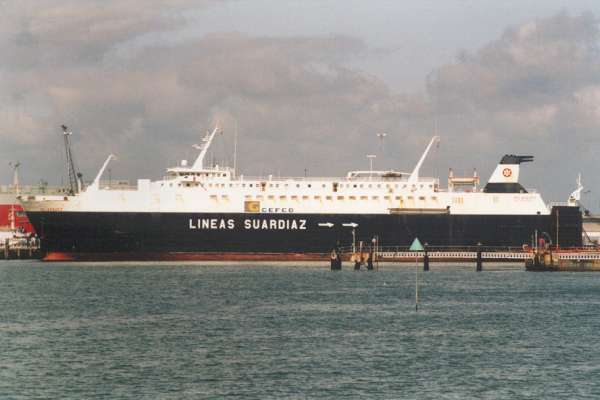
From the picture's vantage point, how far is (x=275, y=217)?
64.6m

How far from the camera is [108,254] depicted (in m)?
62.9

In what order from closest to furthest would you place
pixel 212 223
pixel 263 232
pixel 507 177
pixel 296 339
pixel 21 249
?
pixel 296 339 < pixel 212 223 < pixel 263 232 < pixel 507 177 < pixel 21 249

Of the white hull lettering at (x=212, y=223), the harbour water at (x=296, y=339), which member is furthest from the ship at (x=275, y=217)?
the harbour water at (x=296, y=339)

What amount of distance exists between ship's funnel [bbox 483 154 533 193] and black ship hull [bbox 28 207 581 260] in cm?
238

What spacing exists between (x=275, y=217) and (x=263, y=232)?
1198mm

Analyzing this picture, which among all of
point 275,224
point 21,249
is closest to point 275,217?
point 275,224

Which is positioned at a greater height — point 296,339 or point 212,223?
point 212,223

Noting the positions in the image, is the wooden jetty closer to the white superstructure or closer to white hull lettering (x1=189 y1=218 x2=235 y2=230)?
the white superstructure

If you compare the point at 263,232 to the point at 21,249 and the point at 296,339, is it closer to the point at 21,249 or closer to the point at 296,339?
the point at 21,249

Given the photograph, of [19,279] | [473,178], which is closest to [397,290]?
[19,279]

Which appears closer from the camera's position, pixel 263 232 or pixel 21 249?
pixel 263 232

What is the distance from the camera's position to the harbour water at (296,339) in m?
23.9

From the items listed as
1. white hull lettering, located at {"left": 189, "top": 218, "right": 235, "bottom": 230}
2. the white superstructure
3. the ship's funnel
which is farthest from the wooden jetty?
the ship's funnel

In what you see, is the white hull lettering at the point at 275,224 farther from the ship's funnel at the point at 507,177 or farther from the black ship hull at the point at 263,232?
the ship's funnel at the point at 507,177
